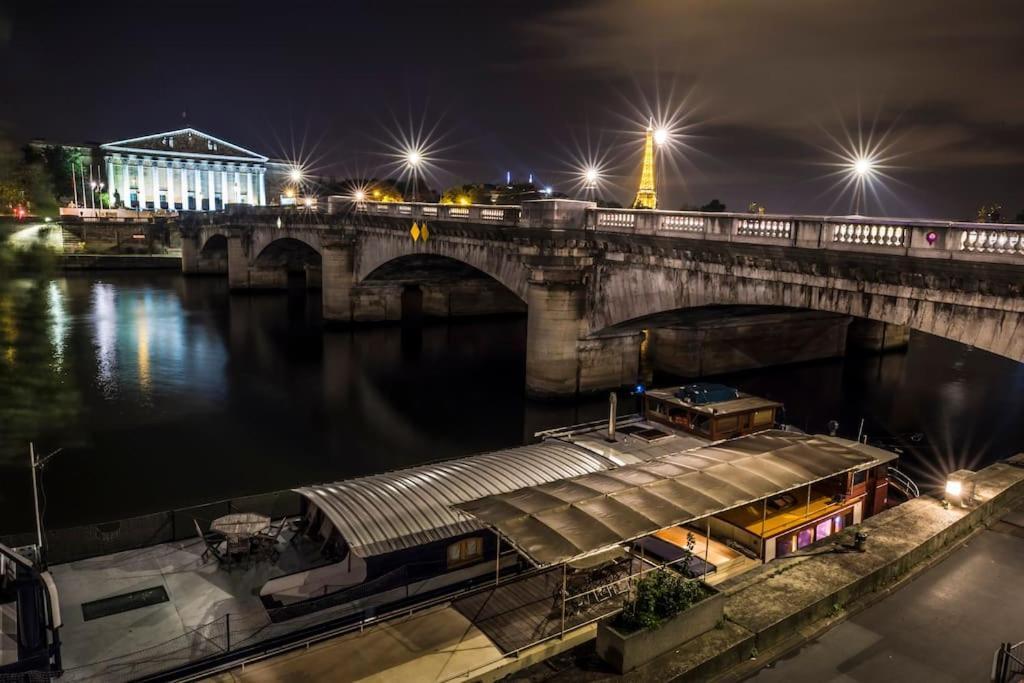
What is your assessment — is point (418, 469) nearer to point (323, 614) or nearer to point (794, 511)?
point (323, 614)

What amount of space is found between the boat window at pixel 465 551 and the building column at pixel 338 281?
47.8 meters

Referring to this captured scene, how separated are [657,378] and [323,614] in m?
33.2

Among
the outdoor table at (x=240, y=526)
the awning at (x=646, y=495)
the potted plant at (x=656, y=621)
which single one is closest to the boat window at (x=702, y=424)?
the awning at (x=646, y=495)

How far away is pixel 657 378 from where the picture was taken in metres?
45.9

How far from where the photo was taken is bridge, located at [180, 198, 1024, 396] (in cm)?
2075

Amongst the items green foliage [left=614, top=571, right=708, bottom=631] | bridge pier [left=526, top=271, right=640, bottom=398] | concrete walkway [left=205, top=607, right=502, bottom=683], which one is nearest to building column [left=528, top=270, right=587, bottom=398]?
bridge pier [left=526, top=271, right=640, bottom=398]

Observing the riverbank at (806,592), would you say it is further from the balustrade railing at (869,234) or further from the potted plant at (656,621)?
the balustrade railing at (869,234)

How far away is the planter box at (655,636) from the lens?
10773 mm

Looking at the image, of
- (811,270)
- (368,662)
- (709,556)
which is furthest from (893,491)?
(368,662)

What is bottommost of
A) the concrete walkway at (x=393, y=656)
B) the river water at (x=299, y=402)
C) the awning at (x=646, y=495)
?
the river water at (x=299, y=402)

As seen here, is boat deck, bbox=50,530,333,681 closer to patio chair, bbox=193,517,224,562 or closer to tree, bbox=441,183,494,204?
patio chair, bbox=193,517,224,562

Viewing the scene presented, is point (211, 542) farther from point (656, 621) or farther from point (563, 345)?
point (563, 345)

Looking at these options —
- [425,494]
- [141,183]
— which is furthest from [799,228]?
[141,183]

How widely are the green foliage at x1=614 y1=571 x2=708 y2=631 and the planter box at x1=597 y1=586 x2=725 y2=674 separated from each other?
0.11m
